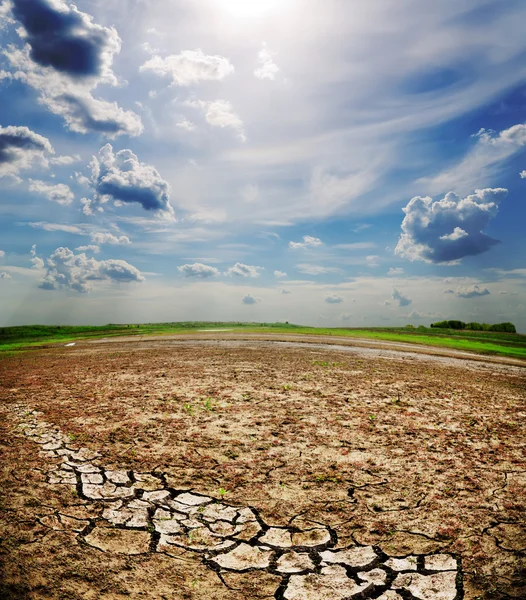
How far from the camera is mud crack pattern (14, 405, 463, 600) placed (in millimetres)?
3883

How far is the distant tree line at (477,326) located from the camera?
3071 inches

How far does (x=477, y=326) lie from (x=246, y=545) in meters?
94.2

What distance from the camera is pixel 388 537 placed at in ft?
15.4

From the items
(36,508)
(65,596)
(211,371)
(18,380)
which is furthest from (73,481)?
(18,380)

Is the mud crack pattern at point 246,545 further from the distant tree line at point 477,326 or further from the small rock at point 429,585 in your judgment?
the distant tree line at point 477,326

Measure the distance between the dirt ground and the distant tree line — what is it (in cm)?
8045

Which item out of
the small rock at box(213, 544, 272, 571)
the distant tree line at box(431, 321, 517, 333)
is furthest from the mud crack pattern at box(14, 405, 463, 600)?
the distant tree line at box(431, 321, 517, 333)

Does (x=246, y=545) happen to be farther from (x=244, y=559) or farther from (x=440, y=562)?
(x=440, y=562)

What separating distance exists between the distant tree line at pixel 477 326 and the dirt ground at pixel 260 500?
264 feet

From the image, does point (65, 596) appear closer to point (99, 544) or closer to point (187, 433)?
point (99, 544)

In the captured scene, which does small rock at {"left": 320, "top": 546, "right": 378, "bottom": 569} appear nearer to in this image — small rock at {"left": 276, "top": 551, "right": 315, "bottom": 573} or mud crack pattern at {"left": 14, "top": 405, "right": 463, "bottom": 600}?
mud crack pattern at {"left": 14, "top": 405, "right": 463, "bottom": 600}

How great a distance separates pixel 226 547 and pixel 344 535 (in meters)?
1.57

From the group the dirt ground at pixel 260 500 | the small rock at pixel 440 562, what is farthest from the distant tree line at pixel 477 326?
the small rock at pixel 440 562

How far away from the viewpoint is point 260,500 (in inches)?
215
